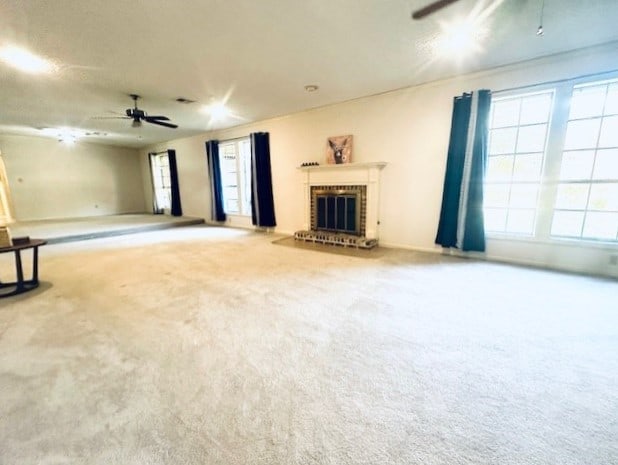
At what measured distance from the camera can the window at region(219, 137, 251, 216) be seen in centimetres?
650

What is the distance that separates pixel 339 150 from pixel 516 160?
8.54ft

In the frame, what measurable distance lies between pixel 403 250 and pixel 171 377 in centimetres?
360

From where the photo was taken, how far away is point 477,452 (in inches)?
42.1

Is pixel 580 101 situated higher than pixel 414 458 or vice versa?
pixel 580 101

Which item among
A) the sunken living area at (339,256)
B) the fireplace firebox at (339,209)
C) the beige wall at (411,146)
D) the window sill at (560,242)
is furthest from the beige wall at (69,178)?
the window sill at (560,242)

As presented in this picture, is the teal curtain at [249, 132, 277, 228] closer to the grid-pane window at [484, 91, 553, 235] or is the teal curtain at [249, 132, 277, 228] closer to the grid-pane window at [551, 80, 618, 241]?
the grid-pane window at [484, 91, 553, 235]

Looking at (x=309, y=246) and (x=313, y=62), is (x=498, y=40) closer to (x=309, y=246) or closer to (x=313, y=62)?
(x=313, y=62)

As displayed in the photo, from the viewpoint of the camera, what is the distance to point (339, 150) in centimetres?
475

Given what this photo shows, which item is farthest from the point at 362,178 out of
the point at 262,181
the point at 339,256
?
the point at 262,181

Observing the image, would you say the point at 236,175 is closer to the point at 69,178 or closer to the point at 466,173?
the point at 466,173

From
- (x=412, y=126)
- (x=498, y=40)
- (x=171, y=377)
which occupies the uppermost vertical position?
(x=498, y=40)

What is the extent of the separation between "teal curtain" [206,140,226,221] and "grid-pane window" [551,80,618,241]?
6.63m

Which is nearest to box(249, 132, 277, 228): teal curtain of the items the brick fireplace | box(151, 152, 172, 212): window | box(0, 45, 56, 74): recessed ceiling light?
the brick fireplace

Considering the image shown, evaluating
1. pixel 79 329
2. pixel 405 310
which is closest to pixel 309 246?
pixel 405 310
